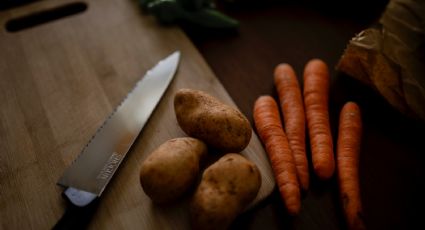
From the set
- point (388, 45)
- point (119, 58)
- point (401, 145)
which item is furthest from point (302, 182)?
point (119, 58)

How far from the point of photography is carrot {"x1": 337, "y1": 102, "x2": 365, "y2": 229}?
3.14ft

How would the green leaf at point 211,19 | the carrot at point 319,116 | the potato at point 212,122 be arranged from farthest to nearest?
the green leaf at point 211,19 → the carrot at point 319,116 → the potato at point 212,122

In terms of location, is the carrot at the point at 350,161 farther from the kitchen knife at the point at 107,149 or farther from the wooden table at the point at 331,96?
the kitchen knife at the point at 107,149

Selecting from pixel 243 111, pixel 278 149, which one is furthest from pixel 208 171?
pixel 243 111

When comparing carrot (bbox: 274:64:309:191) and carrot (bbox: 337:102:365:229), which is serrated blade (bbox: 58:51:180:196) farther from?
carrot (bbox: 337:102:365:229)

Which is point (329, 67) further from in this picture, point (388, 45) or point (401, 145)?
point (401, 145)

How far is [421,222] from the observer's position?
3.24ft

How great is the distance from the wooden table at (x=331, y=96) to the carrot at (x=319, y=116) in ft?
0.18

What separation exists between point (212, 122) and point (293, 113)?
15.6 inches

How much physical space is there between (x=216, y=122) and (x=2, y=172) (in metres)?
0.71

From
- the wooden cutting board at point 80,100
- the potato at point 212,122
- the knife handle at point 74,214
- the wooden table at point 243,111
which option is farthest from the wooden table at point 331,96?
the knife handle at point 74,214

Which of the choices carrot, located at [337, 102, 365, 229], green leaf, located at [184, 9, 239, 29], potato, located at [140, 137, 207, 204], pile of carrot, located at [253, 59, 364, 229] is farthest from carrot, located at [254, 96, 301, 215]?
green leaf, located at [184, 9, 239, 29]

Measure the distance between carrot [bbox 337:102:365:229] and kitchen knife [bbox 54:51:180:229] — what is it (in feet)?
2.18

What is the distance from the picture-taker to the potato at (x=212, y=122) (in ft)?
3.07
